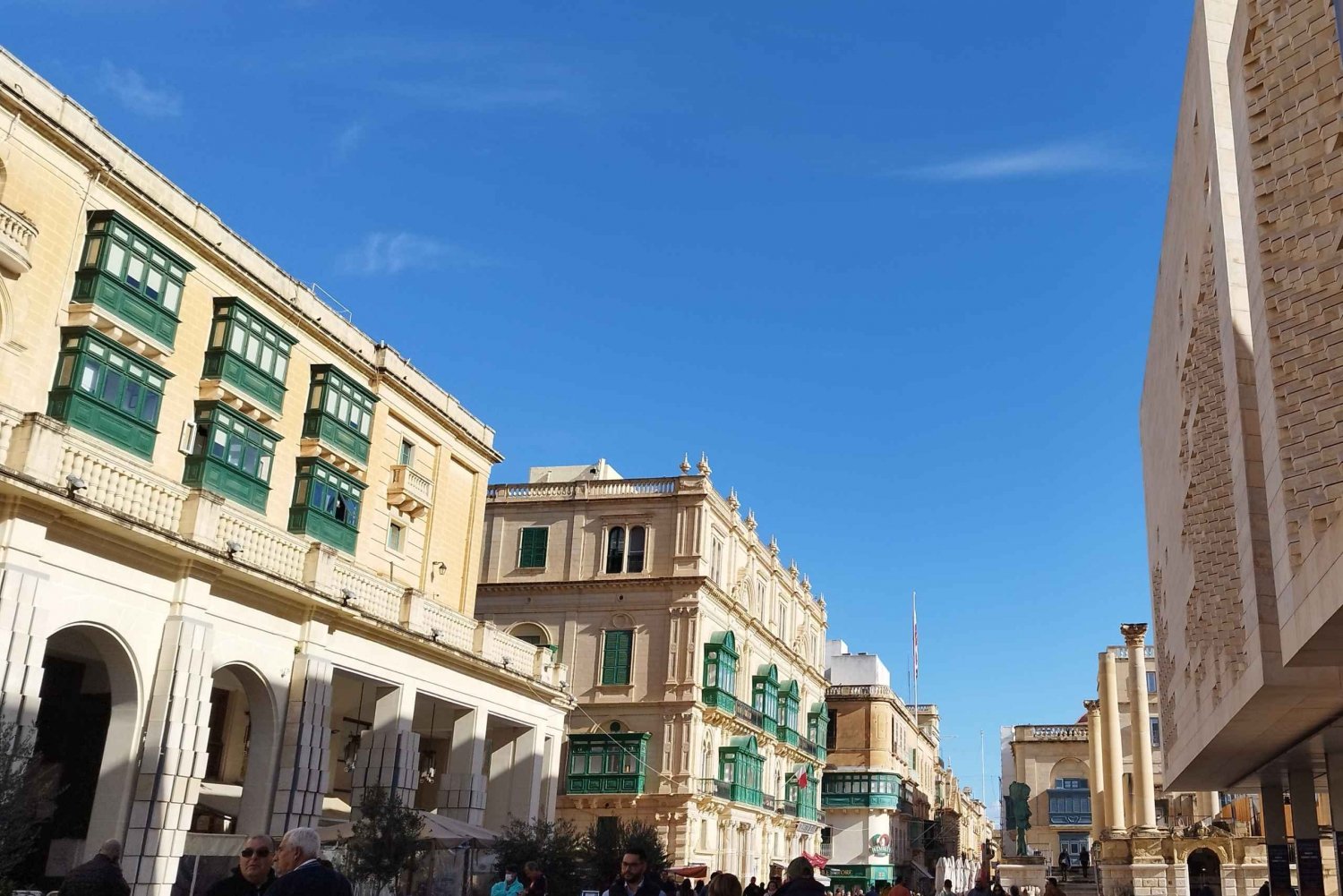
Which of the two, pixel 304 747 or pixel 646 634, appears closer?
pixel 304 747

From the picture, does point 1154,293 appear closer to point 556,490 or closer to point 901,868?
point 556,490

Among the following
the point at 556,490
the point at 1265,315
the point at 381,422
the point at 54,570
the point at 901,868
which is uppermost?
the point at 556,490

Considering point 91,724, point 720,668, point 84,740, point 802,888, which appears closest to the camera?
point 802,888

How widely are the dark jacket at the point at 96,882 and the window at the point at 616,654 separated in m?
37.1

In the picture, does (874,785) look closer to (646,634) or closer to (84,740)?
(646,634)

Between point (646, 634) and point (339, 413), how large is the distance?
20.6m

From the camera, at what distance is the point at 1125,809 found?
52.6 metres

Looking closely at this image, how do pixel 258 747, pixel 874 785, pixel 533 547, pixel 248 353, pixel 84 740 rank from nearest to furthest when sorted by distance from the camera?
pixel 84 740, pixel 258 747, pixel 248 353, pixel 533 547, pixel 874 785

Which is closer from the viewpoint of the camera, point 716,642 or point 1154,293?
point 1154,293

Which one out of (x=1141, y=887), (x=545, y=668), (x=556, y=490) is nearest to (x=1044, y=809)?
(x=1141, y=887)

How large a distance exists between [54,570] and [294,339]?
32.4 ft

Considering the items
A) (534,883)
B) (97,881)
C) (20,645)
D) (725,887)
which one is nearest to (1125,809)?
(534,883)

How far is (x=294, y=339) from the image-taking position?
2736cm

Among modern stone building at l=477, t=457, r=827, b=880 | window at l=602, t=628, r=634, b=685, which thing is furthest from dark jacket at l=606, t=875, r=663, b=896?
window at l=602, t=628, r=634, b=685
